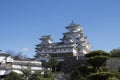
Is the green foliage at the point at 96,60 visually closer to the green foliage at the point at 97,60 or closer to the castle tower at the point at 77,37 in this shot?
the green foliage at the point at 97,60

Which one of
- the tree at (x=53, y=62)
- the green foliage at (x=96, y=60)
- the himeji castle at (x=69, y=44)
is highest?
the himeji castle at (x=69, y=44)

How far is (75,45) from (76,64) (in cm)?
915

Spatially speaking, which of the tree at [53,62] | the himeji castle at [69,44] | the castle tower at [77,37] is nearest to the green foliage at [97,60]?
the tree at [53,62]

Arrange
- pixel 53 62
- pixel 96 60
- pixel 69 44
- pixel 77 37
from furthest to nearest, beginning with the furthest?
pixel 77 37
pixel 69 44
pixel 53 62
pixel 96 60

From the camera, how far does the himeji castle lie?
159 feet

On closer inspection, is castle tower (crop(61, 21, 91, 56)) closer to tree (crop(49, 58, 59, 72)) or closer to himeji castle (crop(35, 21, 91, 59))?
himeji castle (crop(35, 21, 91, 59))

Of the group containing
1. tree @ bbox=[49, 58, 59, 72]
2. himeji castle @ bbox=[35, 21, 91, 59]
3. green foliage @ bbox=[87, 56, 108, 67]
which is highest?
himeji castle @ bbox=[35, 21, 91, 59]

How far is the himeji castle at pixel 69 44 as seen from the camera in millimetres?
48500

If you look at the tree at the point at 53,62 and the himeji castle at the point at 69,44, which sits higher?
the himeji castle at the point at 69,44

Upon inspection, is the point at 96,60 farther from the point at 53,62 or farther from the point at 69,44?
the point at 69,44

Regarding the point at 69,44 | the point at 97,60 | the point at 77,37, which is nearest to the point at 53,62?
the point at 69,44

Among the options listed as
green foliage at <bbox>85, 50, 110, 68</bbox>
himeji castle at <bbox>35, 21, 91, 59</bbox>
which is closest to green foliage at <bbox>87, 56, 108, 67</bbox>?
green foliage at <bbox>85, 50, 110, 68</bbox>

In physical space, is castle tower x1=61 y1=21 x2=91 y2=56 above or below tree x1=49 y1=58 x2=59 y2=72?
above

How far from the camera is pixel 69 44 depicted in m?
48.6
